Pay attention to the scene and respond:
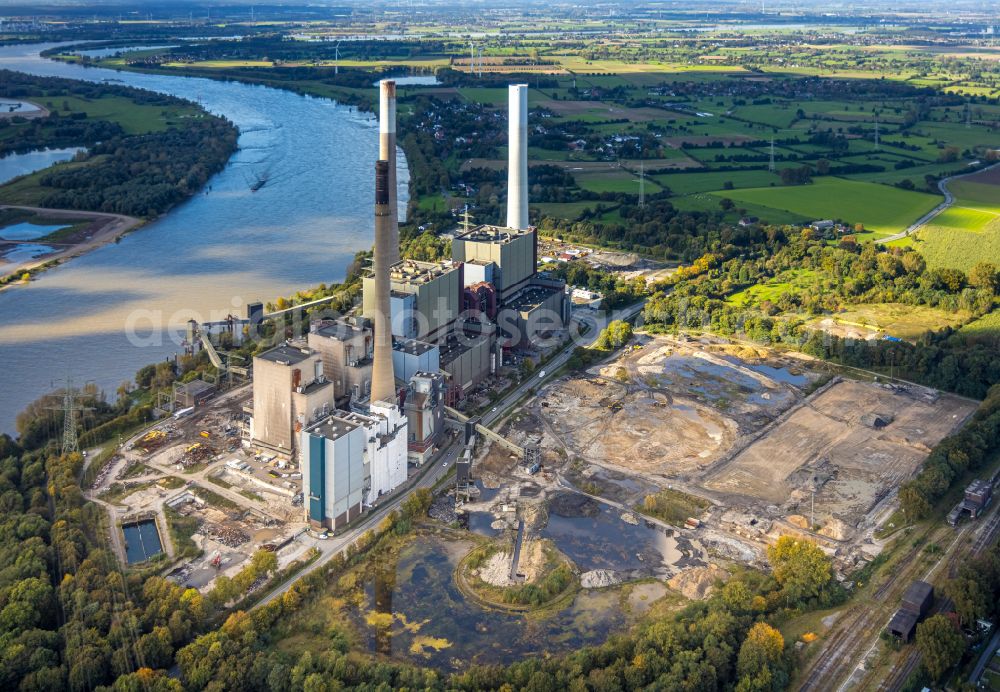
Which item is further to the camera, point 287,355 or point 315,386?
point 287,355

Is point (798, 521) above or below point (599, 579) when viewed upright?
above

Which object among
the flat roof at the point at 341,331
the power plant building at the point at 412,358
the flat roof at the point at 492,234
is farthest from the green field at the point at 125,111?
the power plant building at the point at 412,358

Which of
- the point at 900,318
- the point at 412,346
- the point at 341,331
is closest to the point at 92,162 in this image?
the point at 341,331

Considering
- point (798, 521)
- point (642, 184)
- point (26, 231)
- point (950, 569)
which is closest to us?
point (950, 569)

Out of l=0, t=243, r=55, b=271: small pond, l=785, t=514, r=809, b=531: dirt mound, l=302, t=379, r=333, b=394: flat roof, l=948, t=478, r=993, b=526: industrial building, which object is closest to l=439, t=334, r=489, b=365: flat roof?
l=302, t=379, r=333, b=394: flat roof

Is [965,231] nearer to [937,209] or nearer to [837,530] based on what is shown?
[937,209]

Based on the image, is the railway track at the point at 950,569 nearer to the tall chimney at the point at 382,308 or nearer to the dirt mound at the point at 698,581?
the dirt mound at the point at 698,581

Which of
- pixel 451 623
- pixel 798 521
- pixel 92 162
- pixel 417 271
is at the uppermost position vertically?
pixel 92 162
